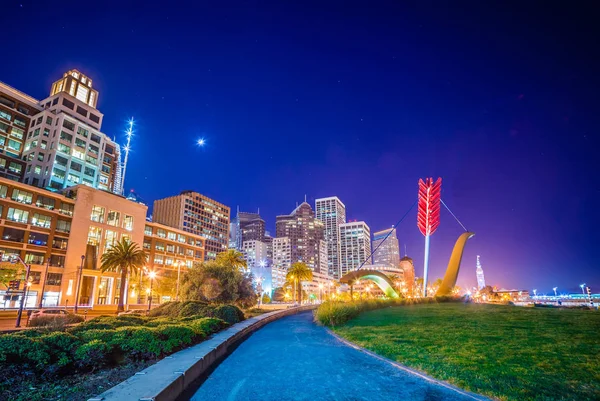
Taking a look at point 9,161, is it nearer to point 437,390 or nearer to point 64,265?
point 64,265

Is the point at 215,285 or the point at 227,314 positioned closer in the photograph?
the point at 227,314

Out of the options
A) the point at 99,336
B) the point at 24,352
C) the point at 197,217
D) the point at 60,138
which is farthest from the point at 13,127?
the point at 24,352

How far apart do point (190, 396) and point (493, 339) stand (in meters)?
13.6

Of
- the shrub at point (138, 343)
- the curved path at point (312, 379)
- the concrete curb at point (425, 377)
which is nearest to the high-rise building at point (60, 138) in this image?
the shrub at point (138, 343)

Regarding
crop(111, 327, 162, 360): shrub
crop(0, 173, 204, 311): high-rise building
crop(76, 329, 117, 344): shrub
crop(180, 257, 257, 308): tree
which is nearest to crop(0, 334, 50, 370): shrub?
crop(76, 329, 117, 344): shrub

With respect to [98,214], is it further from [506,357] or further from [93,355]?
[506,357]

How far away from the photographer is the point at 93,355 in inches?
344

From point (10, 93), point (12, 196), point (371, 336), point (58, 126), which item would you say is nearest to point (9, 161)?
point (58, 126)

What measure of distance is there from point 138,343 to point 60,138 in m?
92.0

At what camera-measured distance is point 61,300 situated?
5806cm

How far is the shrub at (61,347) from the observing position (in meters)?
8.16

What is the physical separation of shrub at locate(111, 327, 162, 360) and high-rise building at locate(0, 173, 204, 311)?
49719 mm

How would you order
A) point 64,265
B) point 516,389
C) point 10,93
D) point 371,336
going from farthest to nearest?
point 10,93 < point 64,265 < point 371,336 < point 516,389

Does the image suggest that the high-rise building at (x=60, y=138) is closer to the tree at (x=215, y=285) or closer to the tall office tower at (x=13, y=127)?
the tall office tower at (x=13, y=127)
